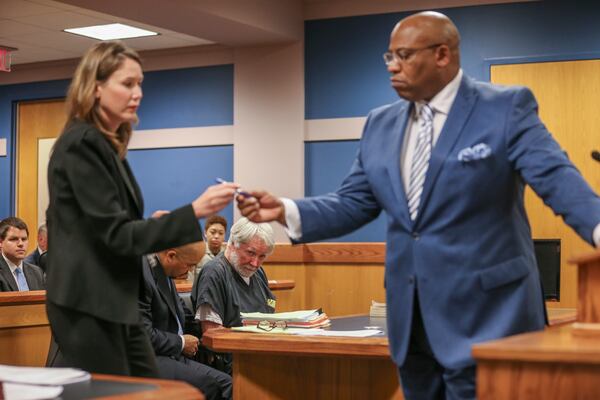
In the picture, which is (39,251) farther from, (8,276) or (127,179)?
(127,179)

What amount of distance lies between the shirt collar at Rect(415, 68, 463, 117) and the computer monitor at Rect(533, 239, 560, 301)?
12.8 feet

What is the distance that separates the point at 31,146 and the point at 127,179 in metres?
8.30

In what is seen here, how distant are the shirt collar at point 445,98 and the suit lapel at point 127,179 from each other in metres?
0.77

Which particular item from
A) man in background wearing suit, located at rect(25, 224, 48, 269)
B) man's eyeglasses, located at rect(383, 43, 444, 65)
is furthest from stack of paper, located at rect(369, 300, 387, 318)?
man in background wearing suit, located at rect(25, 224, 48, 269)

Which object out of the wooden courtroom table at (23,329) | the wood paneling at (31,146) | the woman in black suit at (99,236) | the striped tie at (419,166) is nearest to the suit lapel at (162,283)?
the wooden courtroom table at (23,329)

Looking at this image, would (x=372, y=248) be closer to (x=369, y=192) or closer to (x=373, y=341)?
(x=373, y=341)

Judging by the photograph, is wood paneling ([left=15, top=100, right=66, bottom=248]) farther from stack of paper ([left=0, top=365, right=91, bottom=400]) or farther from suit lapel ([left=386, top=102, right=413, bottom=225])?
stack of paper ([left=0, top=365, right=91, bottom=400])

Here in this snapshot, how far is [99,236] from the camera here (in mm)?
2328

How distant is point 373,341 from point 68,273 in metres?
1.36

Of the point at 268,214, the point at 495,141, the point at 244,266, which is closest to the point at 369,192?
the point at 268,214

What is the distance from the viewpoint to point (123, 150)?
2521mm

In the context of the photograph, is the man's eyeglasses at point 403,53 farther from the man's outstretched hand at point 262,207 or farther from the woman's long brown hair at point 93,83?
the woman's long brown hair at point 93,83

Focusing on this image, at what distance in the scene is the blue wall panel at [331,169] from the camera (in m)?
8.23

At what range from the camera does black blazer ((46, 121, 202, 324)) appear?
2311mm
